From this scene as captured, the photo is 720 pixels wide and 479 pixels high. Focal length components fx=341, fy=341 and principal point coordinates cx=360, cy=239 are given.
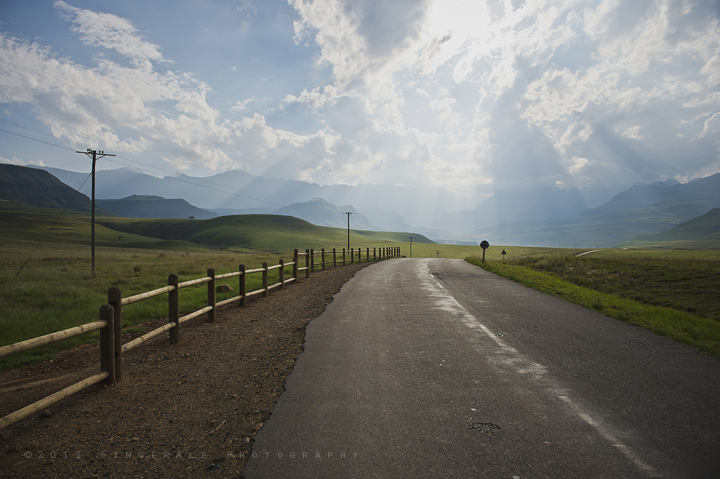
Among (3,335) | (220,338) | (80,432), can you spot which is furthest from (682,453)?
(3,335)

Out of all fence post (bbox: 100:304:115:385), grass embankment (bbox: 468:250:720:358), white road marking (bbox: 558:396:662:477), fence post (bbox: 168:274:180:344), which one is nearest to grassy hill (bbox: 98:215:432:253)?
grass embankment (bbox: 468:250:720:358)

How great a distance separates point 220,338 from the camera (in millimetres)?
7238

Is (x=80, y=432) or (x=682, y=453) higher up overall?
(x=682, y=453)

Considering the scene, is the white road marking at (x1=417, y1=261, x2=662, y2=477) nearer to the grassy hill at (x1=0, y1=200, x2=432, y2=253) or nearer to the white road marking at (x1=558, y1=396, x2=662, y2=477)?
the white road marking at (x1=558, y1=396, x2=662, y2=477)

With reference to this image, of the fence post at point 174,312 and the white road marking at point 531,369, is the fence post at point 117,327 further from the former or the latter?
the white road marking at point 531,369

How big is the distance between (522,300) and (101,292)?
14.7 meters

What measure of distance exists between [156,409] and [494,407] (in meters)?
4.03

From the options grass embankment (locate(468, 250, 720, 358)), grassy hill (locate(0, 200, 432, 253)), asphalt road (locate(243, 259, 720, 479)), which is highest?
grassy hill (locate(0, 200, 432, 253))

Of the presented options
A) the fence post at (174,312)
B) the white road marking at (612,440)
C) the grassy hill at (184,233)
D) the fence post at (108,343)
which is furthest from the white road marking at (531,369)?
the grassy hill at (184,233)

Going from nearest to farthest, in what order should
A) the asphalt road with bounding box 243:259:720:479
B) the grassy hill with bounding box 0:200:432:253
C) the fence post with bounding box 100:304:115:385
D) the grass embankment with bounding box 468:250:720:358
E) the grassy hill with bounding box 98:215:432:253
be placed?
1. the asphalt road with bounding box 243:259:720:479
2. the fence post with bounding box 100:304:115:385
3. the grass embankment with bounding box 468:250:720:358
4. the grassy hill with bounding box 0:200:432:253
5. the grassy hill with bounding box 98:215:432:253

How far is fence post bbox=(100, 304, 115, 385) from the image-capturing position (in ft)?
15.7

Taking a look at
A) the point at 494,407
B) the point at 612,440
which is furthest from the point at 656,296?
the point at 494,407

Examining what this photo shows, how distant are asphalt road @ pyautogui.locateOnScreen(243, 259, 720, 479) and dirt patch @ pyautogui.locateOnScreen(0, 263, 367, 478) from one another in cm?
37

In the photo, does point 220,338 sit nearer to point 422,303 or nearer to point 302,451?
point 302,451
